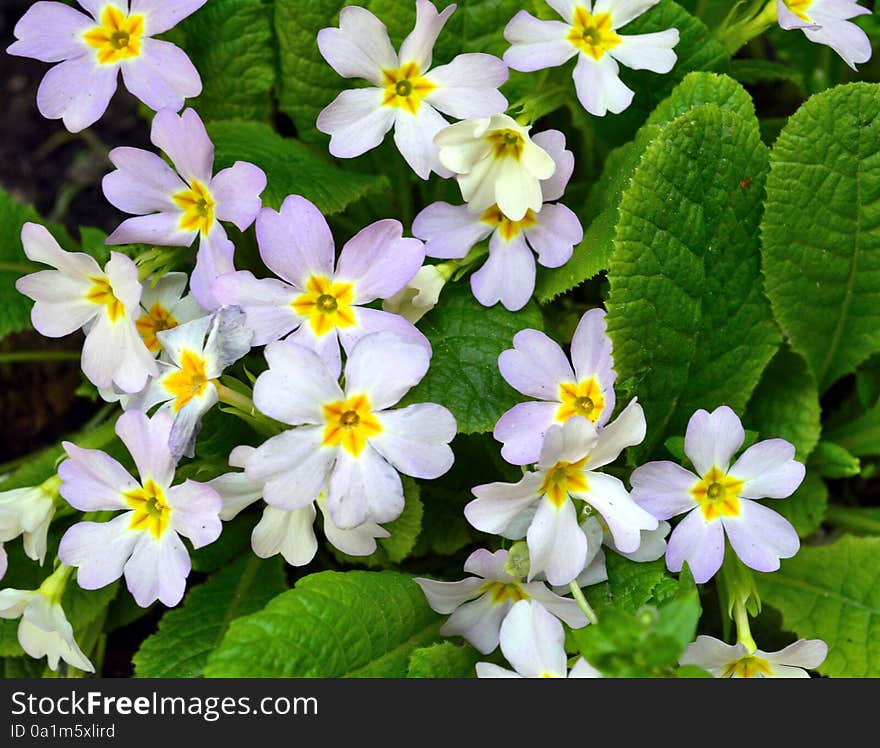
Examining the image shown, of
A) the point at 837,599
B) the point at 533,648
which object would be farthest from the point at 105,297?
the point at 837,599

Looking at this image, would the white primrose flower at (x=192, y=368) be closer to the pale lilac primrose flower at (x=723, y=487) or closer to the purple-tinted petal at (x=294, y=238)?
the purple-tinted petal at (x=294, y=238)

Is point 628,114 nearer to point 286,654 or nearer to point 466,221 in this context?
point 466,221

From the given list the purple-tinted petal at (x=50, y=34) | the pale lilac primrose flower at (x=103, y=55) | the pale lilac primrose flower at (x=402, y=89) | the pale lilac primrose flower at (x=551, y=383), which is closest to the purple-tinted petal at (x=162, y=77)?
the pale lilac primrose flower at (x=103, y=55)

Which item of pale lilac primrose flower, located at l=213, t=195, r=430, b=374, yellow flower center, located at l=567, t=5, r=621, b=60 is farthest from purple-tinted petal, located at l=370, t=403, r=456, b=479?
yellow flower center, located at l=567, t=5, r=621, b=60

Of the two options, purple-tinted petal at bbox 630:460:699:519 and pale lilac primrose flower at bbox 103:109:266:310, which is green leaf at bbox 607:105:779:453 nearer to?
purple-tinted petal at bbox 630:460:699:519

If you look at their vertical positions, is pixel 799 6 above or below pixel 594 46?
above

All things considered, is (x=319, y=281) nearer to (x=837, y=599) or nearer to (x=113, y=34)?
(x=113, y=34)
